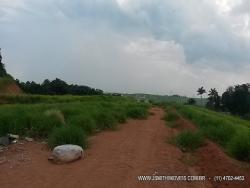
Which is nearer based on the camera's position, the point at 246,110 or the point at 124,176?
the point at 124,176

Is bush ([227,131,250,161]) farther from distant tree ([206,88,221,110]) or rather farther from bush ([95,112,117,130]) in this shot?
distant tree ([206,88,221,110])

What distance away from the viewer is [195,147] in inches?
633

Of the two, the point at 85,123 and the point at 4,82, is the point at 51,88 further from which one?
the point at 85,123

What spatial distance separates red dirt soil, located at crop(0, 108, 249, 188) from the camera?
9.54 metres

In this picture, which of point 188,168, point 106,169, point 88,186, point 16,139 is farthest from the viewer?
point 16,139

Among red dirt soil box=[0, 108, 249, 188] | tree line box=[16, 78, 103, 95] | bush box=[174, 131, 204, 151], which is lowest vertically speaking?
red dirt soil box=[0, 108, 249, 188]

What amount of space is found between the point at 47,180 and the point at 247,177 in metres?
4.74

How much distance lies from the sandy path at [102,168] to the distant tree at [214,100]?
102 meters

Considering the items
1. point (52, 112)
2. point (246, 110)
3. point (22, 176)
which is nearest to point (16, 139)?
point (52, 112)

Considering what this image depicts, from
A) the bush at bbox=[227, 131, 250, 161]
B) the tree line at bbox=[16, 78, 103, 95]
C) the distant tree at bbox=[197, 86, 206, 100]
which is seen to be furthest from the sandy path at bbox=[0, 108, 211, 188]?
the distant tree at bbox=[197, 86, 206, 100]

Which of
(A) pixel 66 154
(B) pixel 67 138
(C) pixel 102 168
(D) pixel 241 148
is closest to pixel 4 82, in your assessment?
(B) pixel 67 138

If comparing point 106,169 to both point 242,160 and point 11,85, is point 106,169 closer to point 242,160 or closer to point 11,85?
point 242,160

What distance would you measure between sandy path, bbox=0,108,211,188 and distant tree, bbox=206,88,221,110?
101531mm

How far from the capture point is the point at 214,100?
11744 centimetres
